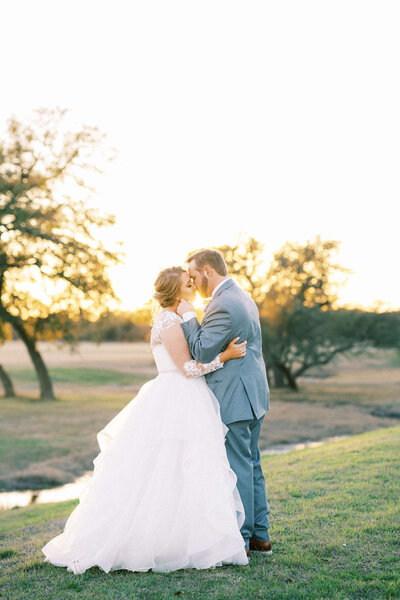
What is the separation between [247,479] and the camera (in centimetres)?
543

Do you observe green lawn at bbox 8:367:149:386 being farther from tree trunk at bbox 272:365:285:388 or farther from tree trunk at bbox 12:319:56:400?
tree trunk at bbox 272:365:285:388

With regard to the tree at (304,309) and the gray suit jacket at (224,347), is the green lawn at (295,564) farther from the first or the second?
the tree at (304,309)

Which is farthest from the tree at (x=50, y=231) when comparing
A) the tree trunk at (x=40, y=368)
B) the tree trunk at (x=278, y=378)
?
the tree trunk at (x=278, y=378)

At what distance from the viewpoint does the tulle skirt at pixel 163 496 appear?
16.7ft

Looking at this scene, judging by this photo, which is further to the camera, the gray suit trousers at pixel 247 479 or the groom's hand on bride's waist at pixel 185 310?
the groom's hand on bride's waist at pixel 185 310

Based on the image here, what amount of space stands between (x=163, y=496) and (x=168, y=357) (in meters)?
1.23

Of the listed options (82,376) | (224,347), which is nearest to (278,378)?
(82,376)

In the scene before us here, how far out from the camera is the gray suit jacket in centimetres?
533

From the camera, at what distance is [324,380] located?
49.0m

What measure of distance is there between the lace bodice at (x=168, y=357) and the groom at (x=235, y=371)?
0.07m

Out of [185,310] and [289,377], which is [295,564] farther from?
[289,377]

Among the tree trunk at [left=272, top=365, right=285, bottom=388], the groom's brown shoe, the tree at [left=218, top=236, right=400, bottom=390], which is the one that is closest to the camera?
the groom's brown shoe

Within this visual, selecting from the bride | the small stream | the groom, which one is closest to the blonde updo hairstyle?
the bride

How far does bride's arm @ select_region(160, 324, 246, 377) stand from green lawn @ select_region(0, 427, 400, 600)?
1.68 metres
